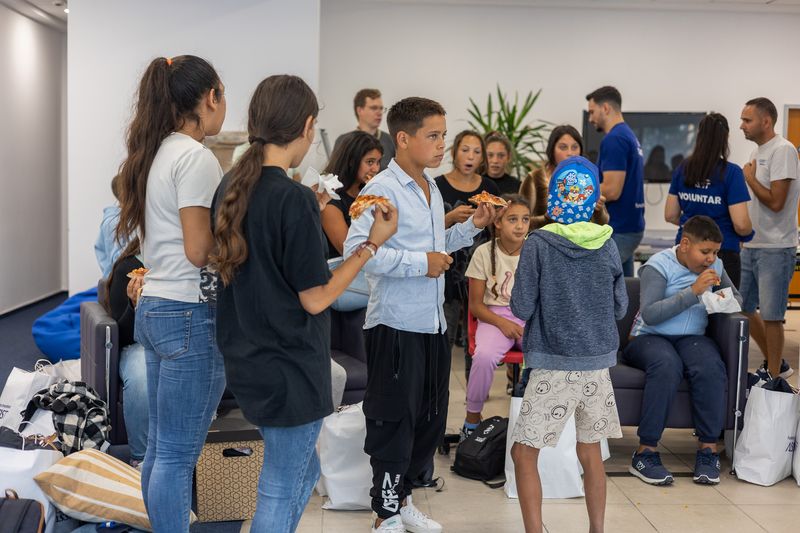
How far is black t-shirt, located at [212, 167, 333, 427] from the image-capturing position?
215 cm

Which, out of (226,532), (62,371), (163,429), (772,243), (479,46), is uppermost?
(479,46)

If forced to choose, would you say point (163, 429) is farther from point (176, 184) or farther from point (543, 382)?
point (543, 382)

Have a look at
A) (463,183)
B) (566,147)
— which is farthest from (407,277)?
(566,147)

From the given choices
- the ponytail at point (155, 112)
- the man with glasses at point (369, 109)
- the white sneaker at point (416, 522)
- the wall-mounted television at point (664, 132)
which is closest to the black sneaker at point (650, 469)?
the white sneaker at point (416, 522)

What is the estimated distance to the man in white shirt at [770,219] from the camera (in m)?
5.47

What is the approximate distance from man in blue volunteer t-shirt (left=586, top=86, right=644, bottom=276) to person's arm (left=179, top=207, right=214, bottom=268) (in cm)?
343

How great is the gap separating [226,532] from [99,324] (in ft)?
3.50

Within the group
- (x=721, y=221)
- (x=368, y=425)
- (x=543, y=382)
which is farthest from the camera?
(x=721, y=221)

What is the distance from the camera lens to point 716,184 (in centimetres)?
496

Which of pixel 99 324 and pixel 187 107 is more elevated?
pixel 187 107

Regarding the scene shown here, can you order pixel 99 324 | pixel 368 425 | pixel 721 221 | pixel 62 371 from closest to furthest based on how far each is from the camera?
pixel 368 425 < pixel 99 324 < pixel 62 371 < pixel 721 221

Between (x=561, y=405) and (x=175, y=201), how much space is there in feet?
4.79

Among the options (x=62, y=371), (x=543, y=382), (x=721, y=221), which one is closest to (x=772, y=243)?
Result: (x=721, y=221)

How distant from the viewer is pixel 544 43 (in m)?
9.26
